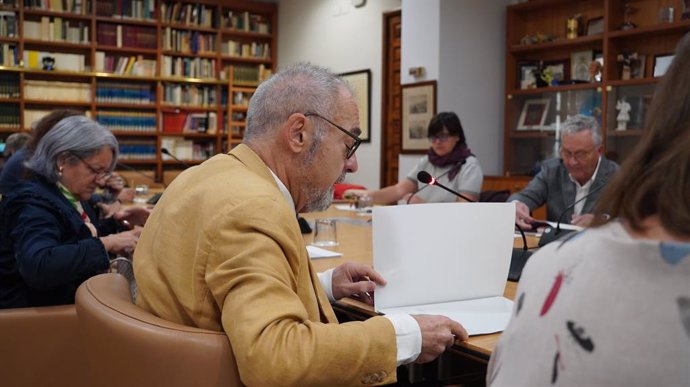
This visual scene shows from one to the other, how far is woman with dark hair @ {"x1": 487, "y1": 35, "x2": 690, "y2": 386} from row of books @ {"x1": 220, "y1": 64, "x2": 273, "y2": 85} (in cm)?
765

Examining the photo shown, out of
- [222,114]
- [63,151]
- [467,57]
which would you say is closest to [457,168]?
[467,57]

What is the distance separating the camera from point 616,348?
670 millimetres

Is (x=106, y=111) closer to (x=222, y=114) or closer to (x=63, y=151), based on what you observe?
(x=222, y=114)

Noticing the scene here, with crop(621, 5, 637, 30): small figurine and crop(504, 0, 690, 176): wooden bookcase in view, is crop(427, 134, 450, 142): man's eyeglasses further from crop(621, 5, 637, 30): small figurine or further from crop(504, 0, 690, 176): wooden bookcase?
crop(621, 5, 637, 30): small figurine

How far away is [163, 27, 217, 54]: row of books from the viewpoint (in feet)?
25.6

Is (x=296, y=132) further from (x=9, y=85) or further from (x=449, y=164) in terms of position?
(x=9, y=85)

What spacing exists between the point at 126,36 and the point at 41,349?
259 inches

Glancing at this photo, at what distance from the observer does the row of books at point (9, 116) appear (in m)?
7.09

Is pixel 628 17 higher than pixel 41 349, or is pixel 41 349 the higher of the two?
pixel 628 17

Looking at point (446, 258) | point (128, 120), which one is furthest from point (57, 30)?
point (446, 258)

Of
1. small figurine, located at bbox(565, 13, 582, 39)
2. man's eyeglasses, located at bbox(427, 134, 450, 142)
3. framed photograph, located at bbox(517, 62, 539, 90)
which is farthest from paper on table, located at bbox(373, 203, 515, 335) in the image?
framed photograph, located at bbox(517, 62, 539, 90)

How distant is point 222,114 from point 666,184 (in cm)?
787

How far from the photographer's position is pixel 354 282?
5.09 ft

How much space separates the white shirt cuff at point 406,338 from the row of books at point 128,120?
7027 millimetres
